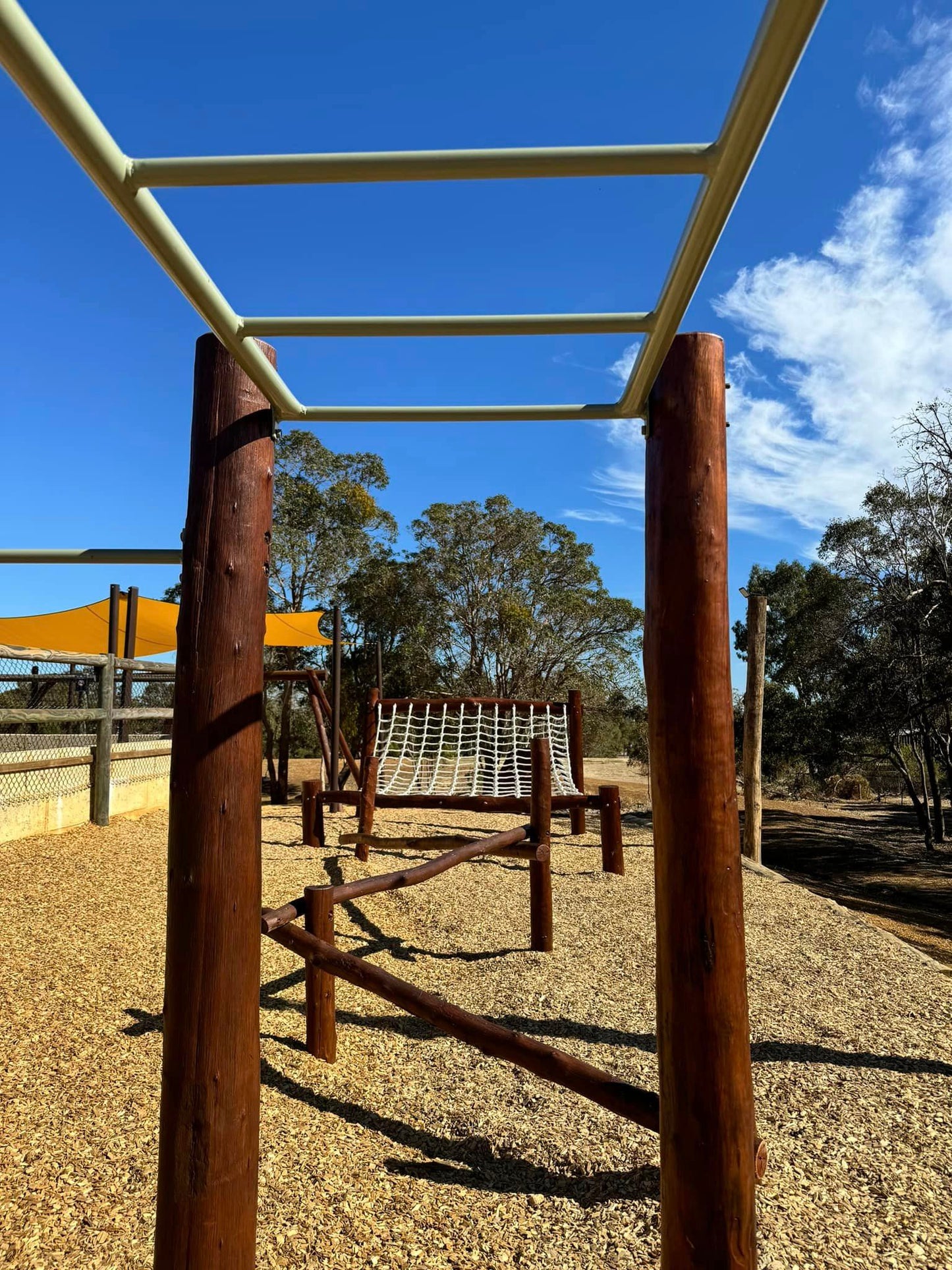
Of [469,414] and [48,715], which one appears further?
[48,715]

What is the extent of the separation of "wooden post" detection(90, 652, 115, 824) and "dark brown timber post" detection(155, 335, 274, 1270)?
15.0 feet

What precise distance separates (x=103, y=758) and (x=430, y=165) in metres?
5.40

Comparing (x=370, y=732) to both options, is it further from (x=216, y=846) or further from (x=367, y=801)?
(x=216, y=846)

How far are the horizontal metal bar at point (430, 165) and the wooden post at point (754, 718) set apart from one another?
6.83 meters

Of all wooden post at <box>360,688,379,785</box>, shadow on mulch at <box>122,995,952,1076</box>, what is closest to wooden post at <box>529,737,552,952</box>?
shadow on mulch at <box>122,995,952,1076</box>

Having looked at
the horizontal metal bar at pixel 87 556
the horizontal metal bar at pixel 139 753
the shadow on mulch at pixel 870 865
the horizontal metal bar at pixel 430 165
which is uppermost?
the horizontal metal bar at pixel 430 165

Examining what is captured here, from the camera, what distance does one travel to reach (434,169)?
0.88 m

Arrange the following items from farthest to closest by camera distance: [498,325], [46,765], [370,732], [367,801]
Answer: [370,732] → [367,801] → [46,765] → [498,325]

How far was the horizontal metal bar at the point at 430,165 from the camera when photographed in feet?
2.84

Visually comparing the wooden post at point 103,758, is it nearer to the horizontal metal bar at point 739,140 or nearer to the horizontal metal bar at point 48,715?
the horizontal metal bar at point 48,715

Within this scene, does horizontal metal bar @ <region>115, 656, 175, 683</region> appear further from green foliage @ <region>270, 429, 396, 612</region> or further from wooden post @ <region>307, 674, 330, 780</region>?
green foliage @ <region>270, 429, 396, 612</region>

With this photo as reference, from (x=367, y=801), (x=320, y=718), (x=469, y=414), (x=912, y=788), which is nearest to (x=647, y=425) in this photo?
(x=469, y=414)

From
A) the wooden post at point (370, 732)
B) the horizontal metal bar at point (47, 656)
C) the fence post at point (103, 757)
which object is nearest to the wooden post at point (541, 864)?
the wooden post at point (370, 732)

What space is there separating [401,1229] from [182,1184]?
723 mm
